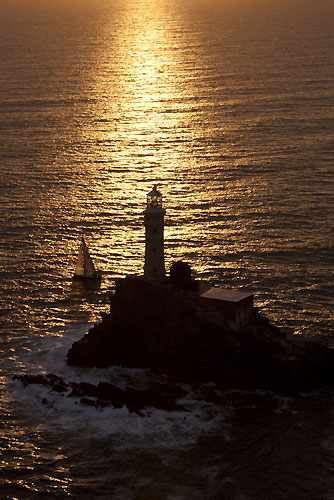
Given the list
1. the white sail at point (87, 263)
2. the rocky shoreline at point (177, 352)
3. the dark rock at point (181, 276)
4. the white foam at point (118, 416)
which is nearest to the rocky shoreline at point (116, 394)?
the rocky shoreline at point (177, 352)

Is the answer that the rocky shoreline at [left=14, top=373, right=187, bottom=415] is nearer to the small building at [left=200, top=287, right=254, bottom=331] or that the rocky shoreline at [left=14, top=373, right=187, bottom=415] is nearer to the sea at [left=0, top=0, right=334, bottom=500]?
the sea at [left=0, top=0, right=334, bottom=500]

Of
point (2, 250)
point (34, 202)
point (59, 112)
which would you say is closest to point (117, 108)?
point (59, 112)

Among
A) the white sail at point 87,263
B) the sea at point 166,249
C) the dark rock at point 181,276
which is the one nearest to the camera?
the sea at point 166,249

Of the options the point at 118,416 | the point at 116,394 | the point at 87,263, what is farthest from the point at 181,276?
the point at 87,263

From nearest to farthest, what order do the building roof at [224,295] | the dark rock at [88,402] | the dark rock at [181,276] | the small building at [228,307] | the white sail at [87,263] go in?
the dark rock at [88,402]
the small building at [228,307]
the building roof at [224,295]
the dark rock at [181,276]
the white sail at [87,263]

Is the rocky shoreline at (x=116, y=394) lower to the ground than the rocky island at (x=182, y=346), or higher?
lower

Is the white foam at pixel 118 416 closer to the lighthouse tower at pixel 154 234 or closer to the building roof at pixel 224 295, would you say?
the building roof at pixel 224 295

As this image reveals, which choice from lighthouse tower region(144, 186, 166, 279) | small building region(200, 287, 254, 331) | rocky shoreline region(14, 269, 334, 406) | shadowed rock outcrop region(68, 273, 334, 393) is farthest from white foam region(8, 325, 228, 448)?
lighthouse tower region(144, 186, 166, 279)

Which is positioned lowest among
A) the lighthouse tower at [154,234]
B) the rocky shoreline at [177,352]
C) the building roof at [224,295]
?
the rocky shoreline at [177,352]
